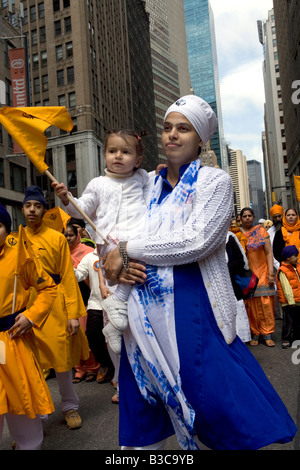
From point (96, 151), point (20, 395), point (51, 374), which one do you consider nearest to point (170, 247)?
point (20, 395)

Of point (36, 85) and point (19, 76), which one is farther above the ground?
point (36, 85)

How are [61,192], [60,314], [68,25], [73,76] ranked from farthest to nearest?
[68,25], [73,76], [60,314], [61,192]

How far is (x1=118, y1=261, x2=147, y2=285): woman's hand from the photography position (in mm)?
1771

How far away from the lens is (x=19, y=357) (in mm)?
2844

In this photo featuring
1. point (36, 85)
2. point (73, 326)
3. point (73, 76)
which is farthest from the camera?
point (36, 85)

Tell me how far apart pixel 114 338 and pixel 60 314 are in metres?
2.31

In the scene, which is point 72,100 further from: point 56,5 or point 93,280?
point 93,280

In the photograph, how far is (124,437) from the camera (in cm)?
183

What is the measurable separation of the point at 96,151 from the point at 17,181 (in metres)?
17.4

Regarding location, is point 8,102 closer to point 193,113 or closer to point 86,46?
point 86,46

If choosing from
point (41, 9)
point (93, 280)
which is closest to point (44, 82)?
point (41, 9)

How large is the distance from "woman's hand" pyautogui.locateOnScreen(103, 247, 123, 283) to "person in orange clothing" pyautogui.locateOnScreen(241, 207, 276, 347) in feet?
17.5

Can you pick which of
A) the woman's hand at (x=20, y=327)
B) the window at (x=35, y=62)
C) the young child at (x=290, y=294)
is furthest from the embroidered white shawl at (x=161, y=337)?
the window at (x=35, y=62)

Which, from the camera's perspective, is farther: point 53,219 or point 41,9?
point 41,9
